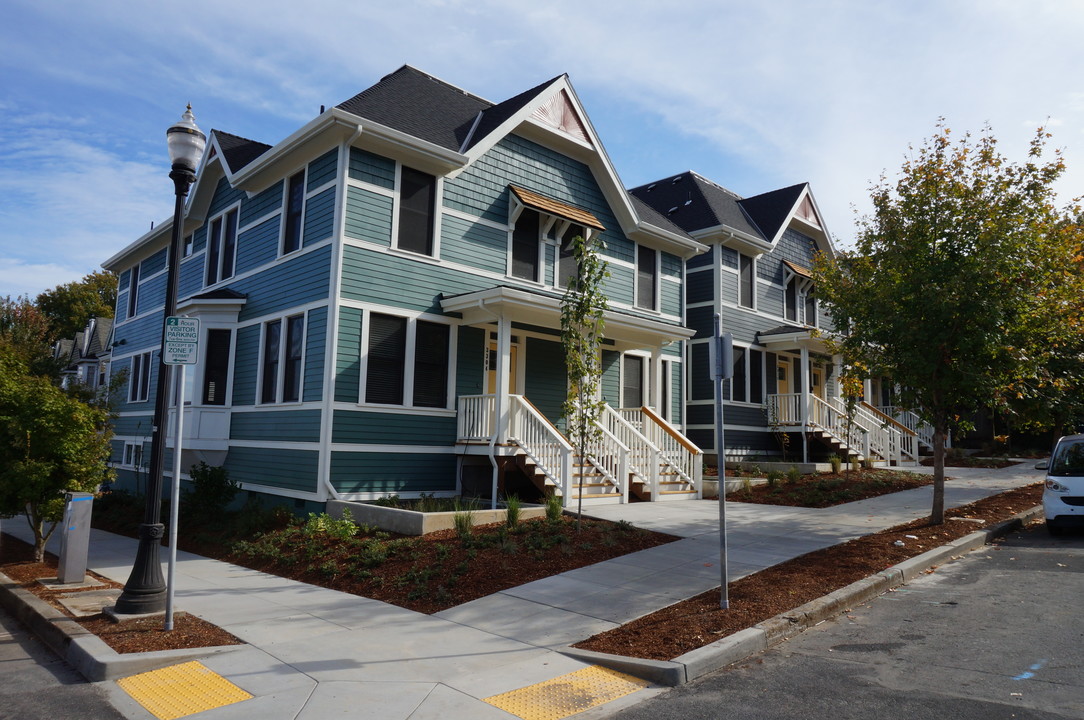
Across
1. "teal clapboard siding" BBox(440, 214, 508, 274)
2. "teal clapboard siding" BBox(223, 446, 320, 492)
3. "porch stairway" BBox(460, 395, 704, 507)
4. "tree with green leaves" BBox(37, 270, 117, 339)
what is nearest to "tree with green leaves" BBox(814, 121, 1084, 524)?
"porch stairway" BBox(460, 395, 704, 507)

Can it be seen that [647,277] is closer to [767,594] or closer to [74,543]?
[767,594]

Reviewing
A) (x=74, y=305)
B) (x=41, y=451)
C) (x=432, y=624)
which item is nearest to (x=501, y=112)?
(x=41, y=451)

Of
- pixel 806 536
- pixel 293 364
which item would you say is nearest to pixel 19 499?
pixel 293 364

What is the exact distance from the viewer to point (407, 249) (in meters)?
14.5

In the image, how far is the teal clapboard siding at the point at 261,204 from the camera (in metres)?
15.9

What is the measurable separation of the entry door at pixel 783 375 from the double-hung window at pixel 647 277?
7.13 meters

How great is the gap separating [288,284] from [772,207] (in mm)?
17042

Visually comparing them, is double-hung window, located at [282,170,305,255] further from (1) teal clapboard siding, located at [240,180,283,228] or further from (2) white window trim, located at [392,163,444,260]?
(2) white window trim, located at [392,163,444,260]

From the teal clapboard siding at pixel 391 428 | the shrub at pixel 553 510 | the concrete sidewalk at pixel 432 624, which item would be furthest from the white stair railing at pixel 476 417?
the concrete sidewalk at pixel 432 624

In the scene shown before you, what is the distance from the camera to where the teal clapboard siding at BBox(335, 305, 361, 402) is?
43.4 ft

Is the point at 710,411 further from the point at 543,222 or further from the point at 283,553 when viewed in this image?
the point at 283,553

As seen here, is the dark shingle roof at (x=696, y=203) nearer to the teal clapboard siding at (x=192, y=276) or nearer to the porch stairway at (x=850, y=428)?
the porch stairway at (x=850, y=428)

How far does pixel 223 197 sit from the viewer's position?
18.4 m

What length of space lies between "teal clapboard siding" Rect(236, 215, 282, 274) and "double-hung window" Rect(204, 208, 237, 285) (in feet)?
1.90
